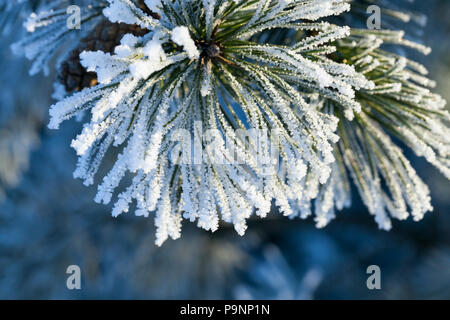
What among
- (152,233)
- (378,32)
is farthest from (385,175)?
(152,233)

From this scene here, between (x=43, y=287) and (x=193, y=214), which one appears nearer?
(x=193, y=214)

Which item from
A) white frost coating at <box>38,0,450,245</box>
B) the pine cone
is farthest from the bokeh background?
white frost coating at <box>38,0,450,245</box>

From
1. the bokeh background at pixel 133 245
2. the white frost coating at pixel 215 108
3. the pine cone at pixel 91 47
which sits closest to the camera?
the white frost coating at pixel 215 108

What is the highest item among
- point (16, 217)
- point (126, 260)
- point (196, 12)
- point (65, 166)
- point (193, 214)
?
point (65, 166)

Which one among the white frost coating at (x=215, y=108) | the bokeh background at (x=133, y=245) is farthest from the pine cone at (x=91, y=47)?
the bokeh background at (x=133, y=245)

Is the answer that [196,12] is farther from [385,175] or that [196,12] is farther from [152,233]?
[152,233]

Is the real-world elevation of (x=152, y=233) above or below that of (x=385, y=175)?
above

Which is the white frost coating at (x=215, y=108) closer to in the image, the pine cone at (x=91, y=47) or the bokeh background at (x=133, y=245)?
the pine cone at (x=91, y=47)

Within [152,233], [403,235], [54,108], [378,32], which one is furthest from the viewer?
[403,235]
